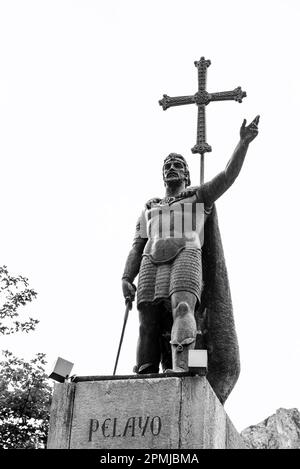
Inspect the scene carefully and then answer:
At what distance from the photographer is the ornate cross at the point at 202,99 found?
10.2 metres

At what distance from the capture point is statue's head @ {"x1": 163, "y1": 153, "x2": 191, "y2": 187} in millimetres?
9305

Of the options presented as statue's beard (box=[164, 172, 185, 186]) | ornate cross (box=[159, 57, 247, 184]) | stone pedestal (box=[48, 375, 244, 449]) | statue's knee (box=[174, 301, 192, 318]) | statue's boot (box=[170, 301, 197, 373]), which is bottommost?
stone pedestal (box=[48, 375, 244, 449])

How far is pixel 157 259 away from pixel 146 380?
5.48 ft

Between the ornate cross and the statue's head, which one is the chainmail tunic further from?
the ornate cross

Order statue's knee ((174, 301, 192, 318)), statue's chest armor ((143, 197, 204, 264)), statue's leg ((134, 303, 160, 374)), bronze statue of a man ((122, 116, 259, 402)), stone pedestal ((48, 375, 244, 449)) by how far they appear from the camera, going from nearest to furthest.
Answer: stone pedestal ((48, 375, 244, 449))
statue's knee ((174, 301, 192, 318))
bronze statue of a man ((122, 116, 259, 402))
statue's leg ((134, 303, 160, 374))
statue's chest armor ((143, 197, 204, 264))

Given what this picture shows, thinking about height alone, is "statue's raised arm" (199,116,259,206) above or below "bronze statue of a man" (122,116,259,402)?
above

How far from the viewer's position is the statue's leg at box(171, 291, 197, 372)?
7.72m

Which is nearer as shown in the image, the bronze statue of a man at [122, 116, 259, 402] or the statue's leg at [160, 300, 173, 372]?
the bronze statue of a man at [122, 116, 259, 402]

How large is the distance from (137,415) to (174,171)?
3298mm

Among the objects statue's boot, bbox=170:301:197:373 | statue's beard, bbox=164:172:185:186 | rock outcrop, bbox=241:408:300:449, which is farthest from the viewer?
rock outcrop, bbox=241:408:300:449

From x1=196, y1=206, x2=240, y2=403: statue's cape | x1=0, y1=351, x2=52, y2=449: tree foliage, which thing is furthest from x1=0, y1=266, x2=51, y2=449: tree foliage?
x1=196, y1=206, x2=240, y2=403: statue's cape

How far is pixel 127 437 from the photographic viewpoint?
23.0ft

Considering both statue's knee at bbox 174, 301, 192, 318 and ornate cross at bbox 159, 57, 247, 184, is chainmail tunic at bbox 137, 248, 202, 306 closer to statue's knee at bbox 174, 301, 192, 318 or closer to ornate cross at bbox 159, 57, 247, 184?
statue's knee at bbox 174, 301, 192, 318
